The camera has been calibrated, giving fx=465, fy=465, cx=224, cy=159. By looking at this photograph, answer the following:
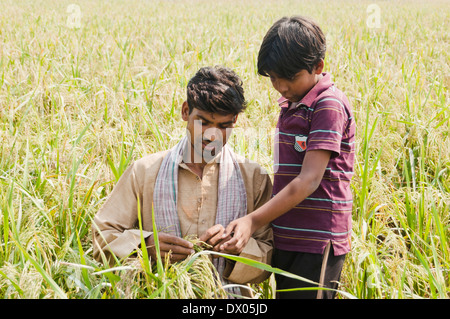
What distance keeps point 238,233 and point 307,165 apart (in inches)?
10.8

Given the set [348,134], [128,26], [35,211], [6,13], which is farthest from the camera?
[6,13]

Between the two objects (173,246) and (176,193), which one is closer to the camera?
(173,246)

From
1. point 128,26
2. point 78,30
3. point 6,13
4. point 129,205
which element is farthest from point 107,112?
point 6,13

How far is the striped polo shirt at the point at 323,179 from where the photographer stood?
1370 mm

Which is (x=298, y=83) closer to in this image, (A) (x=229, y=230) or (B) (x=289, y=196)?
(B) (x=289, y=196)

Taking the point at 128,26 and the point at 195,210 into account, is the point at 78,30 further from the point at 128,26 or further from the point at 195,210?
the point at 195,210

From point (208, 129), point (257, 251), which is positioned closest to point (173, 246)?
point (257, 251)

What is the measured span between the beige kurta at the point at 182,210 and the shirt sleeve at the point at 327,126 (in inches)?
12.8

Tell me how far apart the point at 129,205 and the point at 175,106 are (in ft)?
5.09

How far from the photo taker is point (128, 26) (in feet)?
21.0

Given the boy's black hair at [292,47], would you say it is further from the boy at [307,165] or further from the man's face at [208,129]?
the man's face at [208,129]

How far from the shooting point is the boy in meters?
1.32

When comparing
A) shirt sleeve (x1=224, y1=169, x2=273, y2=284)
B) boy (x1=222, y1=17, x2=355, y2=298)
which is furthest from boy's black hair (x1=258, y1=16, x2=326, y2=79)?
shirt sleeve (x1=224, y1=169, x2=273, y2=284)

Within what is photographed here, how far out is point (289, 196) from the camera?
1307 mm
